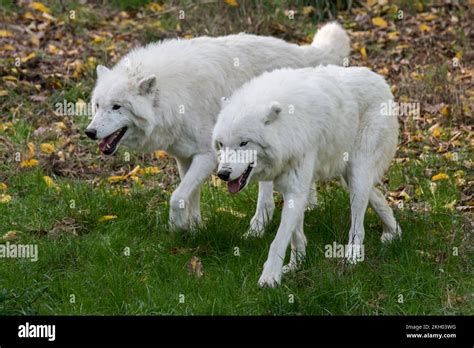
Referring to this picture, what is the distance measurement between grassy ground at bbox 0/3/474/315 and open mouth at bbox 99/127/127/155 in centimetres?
68

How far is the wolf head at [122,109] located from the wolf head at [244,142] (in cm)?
103

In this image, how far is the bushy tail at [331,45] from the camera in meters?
8.66

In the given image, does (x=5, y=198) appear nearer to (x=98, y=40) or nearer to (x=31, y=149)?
(x=31, y=149)

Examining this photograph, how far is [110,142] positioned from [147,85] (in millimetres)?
548

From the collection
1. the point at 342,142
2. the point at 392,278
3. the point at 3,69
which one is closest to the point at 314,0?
the point at 3,69

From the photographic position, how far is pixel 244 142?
6.42 metres

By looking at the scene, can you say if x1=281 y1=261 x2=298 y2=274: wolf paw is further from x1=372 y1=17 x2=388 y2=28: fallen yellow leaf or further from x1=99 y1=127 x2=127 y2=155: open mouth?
x1=372 y1=17 x2=388 y2=28: fallen yellow leaf

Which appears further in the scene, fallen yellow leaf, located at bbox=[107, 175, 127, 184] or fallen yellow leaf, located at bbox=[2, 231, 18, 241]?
fallen yellow leaf, located at bbox=[107, 175, 127, 184]

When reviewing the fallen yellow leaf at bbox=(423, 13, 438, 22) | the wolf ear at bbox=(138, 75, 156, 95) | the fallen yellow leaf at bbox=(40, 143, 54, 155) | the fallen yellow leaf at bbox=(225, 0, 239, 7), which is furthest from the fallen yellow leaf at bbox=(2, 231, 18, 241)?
the fallen yellow leaf at bbox=(423, 13, 438, 22)

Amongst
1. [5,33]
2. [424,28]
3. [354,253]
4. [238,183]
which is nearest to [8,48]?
[5,33]

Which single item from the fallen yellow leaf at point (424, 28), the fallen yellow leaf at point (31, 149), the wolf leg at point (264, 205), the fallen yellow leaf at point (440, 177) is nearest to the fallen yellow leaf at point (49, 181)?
the fallen yellow leaf at point (31, 149)

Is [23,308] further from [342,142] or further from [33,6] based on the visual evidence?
[33,6]

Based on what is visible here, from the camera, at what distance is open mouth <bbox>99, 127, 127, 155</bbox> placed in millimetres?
7359

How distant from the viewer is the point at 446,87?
34.0ft
